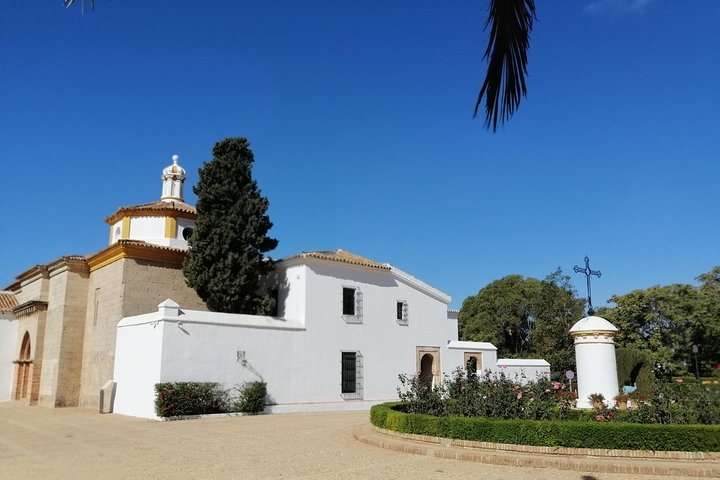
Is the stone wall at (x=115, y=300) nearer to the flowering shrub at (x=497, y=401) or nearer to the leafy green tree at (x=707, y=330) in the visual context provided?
the flowering shrub at (x=497, y=401)

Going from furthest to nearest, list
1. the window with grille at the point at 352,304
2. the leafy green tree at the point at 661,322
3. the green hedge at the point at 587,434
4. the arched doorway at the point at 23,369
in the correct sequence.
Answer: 1. the leafy green tree at the point at 661,322
2. the arched doorway at the point at 23,369
3. the window with grille at the point at 352,304
4. the green hedge at the point at 587,434

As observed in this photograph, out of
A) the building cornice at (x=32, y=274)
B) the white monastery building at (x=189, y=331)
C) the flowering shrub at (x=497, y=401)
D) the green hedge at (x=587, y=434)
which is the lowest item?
the green hedge at (x=587, y=434)

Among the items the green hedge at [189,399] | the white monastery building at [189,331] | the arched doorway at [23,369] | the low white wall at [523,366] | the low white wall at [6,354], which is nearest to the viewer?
the green hedge at [189,399]

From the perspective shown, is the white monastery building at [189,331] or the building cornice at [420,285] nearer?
the white monastery building at [189,331]

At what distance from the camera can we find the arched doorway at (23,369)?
2456 centimetres

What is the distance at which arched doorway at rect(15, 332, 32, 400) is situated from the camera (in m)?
24.6

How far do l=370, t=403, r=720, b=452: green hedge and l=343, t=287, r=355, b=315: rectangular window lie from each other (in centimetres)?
1296

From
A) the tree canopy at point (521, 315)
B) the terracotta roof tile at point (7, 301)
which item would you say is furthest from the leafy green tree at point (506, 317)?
the terracotta roof tile at point (7, 301)

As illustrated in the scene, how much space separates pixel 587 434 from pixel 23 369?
25667 millimetres

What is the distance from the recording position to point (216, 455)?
367 inches

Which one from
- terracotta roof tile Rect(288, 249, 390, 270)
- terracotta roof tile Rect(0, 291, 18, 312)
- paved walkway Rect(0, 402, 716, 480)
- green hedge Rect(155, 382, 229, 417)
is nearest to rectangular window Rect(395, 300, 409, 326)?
terracotta roof tile Rect(288, 249, 390, 270)

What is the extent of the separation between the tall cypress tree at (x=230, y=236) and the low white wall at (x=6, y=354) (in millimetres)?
12404

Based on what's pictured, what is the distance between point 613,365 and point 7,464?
14155mm

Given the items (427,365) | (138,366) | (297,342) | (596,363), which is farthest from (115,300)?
(596,363)
